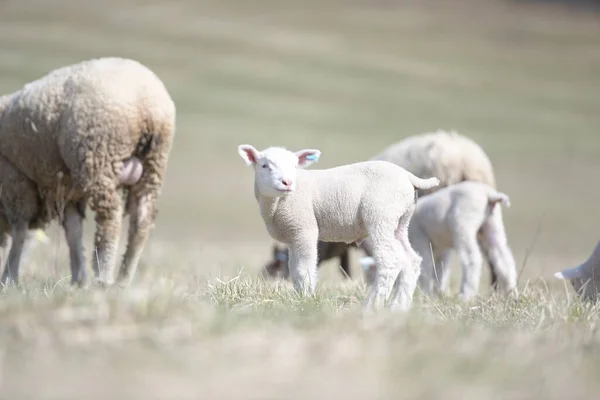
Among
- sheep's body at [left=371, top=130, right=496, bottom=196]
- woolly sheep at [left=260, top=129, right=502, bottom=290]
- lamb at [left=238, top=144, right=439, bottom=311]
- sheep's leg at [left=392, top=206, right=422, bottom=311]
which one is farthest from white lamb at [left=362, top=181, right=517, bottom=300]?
lamb at [left=238, top=144, right=439, bottom=311]

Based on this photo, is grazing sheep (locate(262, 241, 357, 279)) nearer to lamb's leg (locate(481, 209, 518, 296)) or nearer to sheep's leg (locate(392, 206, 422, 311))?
lamb's leg (locate(481, 209, 518, 296))

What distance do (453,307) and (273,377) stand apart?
114 inches

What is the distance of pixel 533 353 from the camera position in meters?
3.97

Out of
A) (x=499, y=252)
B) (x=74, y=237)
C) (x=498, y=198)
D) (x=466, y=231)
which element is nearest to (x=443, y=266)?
(x=499, y=252)

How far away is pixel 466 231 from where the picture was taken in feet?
27.3

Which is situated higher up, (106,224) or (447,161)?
(447,161)

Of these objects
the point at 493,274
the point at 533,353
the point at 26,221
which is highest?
the point at 533,353

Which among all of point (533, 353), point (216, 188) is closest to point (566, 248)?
point (216, 188)

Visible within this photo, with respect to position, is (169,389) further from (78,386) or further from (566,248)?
(566,248)

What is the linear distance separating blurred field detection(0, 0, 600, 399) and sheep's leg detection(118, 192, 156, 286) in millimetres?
166

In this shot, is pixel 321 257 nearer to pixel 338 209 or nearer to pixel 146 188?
pixel 146 188

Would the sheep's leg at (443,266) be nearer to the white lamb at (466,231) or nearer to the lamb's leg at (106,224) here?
the white lamb at (466,231)

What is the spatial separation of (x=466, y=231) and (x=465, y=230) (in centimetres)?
1

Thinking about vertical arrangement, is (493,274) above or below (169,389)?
below
